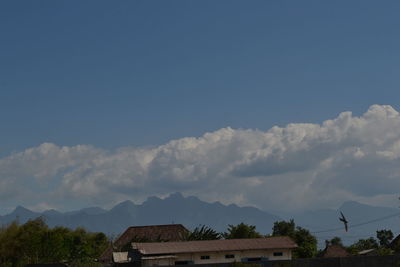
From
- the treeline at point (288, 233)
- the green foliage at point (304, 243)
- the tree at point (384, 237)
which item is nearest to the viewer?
the treeline at point (288, 233)

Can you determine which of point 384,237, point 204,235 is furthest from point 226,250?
point 384,237

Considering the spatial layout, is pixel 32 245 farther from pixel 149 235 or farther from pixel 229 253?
pixel 229 253

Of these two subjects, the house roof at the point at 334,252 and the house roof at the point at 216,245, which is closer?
the house roof at the point at 216,245

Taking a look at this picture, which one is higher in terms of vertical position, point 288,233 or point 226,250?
point 288,233

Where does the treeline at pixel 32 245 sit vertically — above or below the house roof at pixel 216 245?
above

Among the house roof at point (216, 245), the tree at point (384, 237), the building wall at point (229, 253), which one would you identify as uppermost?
the tree at point (384, 237)

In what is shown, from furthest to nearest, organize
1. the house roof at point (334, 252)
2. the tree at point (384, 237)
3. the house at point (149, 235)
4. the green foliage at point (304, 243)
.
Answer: the tree at point (384, 237) → the house at point (149, 235) → the house roof at point (334, 252) → the green foliage at point (304, 243)

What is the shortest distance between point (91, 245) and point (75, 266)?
2670cm

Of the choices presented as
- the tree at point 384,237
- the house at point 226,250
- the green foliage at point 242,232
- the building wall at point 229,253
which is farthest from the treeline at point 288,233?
the tree at point 384,237

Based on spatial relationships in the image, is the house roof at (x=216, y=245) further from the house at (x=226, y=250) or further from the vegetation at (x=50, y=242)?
the vegetation at (x=50, y=242)

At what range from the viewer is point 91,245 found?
309ft

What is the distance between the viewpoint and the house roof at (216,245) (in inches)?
2466

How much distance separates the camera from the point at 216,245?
65.3 metres

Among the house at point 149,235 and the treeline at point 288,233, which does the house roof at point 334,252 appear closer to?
the treeline at point 288,233
